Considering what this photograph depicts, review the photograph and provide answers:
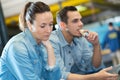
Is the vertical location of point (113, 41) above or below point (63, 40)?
below

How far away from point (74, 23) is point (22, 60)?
2.96ft

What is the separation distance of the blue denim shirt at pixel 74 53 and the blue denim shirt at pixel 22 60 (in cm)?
50

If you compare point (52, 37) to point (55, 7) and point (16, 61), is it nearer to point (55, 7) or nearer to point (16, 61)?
point (16, 61)

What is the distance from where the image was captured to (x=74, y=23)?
2.71m

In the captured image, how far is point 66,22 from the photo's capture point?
9.06ft

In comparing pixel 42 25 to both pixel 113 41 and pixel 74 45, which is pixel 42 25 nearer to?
pixel 74 45

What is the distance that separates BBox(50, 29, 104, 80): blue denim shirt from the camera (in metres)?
2.68

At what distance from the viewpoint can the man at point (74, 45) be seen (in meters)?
2.69

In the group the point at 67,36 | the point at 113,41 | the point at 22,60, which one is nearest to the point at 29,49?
the point at 22,60

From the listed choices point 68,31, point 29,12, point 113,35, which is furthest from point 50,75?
point 113,35

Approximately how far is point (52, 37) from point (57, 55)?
204 mm

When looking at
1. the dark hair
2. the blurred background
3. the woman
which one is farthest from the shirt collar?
the blurred background

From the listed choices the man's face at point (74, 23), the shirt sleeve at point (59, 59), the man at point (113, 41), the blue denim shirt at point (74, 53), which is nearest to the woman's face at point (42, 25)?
the shirt sleeve at point (59, 59)

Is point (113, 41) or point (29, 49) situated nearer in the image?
point (29, 49)
